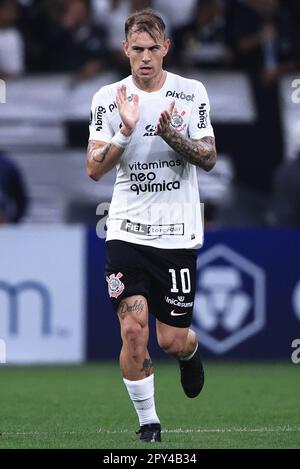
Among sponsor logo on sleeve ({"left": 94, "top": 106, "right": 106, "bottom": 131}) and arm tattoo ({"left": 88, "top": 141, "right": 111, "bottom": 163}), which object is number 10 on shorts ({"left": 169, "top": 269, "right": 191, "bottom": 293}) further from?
sponsor logo on sleeve ({"left": 94, "top": 106, "right": 106, "bottom": 131})

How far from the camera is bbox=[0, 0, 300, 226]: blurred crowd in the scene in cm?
1534

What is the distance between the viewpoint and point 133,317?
23.4ft

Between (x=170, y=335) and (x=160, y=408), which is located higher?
(x=170, y=335)

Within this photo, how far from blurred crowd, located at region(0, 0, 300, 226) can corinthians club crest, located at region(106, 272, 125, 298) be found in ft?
26.0

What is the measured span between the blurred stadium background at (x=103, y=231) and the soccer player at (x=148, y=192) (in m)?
0.64

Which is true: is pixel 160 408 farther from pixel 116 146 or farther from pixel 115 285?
pixel 116 146

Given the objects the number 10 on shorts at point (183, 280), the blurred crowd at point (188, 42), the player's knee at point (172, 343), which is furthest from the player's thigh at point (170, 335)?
the blurred crowd at point (188, 42)

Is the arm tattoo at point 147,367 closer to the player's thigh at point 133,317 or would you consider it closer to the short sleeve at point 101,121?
the player's thigh at point 133,317

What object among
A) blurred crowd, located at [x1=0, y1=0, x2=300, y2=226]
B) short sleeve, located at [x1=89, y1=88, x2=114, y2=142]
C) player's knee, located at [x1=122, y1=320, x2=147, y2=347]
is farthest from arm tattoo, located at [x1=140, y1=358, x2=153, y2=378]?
blurred crowd, located at [x1=0, y1=0, x2=300, y2=226]

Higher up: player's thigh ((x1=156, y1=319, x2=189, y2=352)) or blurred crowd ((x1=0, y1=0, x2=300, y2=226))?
blurred crowd ((x1=0, y1=0, x2=300, y2=226))

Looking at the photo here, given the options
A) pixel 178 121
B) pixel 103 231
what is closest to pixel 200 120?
pixel 178 121

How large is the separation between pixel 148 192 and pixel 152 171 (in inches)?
4.9

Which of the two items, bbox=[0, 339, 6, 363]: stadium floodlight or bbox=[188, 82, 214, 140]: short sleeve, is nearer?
bbox=[188, 82, 214, 140]: short sleeve
